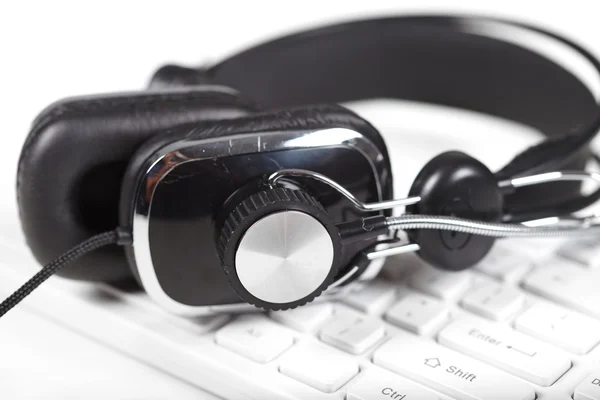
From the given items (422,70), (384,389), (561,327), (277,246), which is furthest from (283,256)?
(422,70)

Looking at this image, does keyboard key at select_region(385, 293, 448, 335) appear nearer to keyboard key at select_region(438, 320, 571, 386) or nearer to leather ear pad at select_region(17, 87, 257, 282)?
keyboard key at select_region(438, 320, 571, 386)

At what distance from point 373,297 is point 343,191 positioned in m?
0.10

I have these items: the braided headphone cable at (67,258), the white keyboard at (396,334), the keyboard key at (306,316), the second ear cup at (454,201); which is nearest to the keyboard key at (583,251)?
the white keyboard at (396,334)

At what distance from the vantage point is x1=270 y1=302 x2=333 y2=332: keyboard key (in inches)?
23.4

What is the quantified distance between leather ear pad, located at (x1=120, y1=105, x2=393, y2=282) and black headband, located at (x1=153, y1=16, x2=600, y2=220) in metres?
0.35

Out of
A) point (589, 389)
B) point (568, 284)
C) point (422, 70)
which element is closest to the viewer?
point (589, 389)

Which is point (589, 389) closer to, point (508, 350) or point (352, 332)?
point (508, 350)

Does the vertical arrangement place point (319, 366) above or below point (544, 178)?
below

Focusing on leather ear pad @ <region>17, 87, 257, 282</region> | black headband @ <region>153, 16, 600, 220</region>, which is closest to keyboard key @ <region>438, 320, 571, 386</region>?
leather ear pad @ <region>17, 87, 257, 282</region>

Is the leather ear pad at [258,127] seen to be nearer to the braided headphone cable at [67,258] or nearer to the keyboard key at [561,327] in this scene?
the braided headphone cable at [67,258]

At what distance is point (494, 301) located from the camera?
613mm

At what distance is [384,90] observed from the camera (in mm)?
1062

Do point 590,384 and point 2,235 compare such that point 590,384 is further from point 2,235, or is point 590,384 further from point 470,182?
point 2,235

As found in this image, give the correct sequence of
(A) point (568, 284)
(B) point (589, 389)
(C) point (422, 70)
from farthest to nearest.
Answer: (C) point (422, 70), (A) point (568, 284), (B) point (589, 389)
